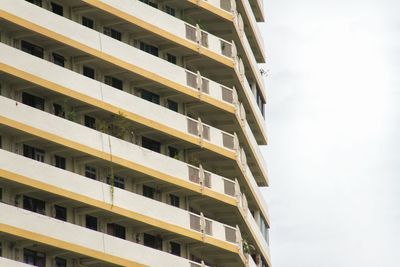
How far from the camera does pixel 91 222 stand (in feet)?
359

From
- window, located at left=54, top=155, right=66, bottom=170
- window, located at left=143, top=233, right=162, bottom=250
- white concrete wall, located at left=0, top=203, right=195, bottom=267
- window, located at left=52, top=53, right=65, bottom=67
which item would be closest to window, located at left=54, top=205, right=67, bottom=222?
white concrete wall, located at left=0, top=203, right=195, bottom=267

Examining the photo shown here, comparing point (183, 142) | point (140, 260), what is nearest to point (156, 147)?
point (183, 142)

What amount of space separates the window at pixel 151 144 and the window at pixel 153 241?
5.01 metres

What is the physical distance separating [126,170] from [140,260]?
16.3 feet

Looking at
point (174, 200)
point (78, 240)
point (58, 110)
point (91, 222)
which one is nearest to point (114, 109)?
point (58, 110)

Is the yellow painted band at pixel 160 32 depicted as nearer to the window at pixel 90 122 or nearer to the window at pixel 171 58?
the window at pixel 171 58

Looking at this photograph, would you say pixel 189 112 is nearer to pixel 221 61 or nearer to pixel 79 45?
pixel 221 61

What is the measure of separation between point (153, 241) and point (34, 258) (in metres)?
9.52

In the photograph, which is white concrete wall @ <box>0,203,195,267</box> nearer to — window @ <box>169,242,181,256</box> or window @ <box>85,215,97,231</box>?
window @ <box>85,215,97,231</box>

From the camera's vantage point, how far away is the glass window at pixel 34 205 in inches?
4168

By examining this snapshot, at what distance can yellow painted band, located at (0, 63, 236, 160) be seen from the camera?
347ft

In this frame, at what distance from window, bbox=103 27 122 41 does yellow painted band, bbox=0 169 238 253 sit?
10588 millimetres

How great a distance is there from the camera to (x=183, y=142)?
379 ft

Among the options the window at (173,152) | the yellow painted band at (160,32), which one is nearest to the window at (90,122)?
the yellow painted band at (160,32)
